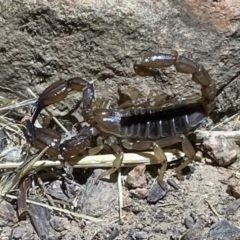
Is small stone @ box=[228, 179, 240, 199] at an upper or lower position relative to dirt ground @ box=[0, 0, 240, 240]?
lower

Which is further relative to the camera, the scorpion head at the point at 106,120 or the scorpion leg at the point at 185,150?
the scorpion head at the point at 106,120

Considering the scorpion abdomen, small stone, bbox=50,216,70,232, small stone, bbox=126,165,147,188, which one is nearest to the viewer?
small stone, bbox=50,216,70,232

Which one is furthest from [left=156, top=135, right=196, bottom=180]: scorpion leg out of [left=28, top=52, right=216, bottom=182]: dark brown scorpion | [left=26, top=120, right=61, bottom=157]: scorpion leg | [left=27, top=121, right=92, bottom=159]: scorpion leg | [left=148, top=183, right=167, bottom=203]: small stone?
[left=26, top=120, right=61, bottom=157]: scorpion leg

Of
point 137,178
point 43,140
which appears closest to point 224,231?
point 137,178

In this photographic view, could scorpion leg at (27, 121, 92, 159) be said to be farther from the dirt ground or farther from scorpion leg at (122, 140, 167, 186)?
scorpion leg at (122, 140, 167, 186)

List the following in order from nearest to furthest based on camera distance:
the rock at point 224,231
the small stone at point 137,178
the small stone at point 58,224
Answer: the rock at point 224,231, the small stone at point 58,224, the small stone at point 137,178

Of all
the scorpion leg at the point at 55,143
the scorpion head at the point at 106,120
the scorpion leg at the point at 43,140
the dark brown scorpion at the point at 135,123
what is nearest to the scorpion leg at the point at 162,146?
the dark brown scorpion at the point at 135,123

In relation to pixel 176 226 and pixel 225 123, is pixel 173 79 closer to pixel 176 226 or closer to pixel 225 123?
pixel 225 123

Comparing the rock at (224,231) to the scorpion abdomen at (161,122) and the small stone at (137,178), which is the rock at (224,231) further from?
the scorpion abdomen at (161,122)
